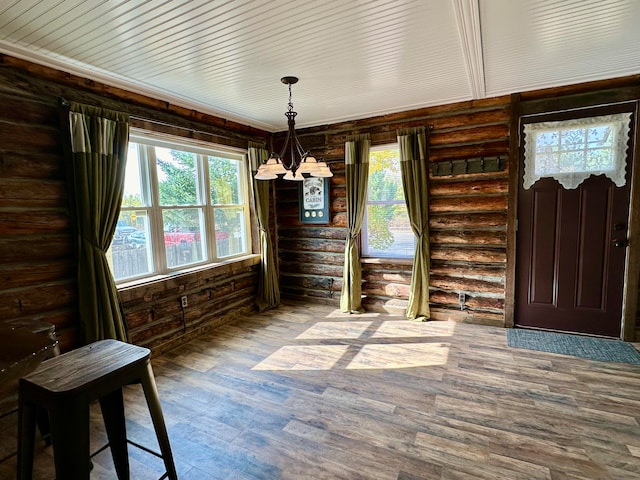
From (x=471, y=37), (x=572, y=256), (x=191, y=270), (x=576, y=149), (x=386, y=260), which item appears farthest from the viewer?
(x=386, y=260)

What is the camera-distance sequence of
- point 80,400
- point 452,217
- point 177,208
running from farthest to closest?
point 452,217 → point 177,208 → point 80,400

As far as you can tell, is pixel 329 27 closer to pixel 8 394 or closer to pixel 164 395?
pixel 164 395

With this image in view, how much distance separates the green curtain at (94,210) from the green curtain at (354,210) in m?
2.68

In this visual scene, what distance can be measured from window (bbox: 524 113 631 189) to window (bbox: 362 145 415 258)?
1.44 meters

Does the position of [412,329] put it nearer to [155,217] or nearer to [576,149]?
[576,149]

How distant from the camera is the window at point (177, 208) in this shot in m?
3.30

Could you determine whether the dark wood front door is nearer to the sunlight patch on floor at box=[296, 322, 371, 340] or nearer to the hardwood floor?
the hardwood floor

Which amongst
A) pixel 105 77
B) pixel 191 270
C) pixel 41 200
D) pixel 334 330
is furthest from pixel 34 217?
pixel 334 330

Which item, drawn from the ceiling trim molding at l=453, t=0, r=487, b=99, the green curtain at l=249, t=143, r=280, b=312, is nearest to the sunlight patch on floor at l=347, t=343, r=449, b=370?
the green curtain at l=249, t=143, r=280, b=312

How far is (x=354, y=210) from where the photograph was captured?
4.51m

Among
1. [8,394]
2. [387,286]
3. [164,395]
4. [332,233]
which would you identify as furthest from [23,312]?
[387,286]

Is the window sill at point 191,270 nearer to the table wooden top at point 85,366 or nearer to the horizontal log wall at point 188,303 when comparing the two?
the horizontal log wall at point 188,303

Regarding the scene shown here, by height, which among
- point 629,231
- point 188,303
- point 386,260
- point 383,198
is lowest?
point 188,303

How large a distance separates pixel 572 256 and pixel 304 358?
3.05 metres
